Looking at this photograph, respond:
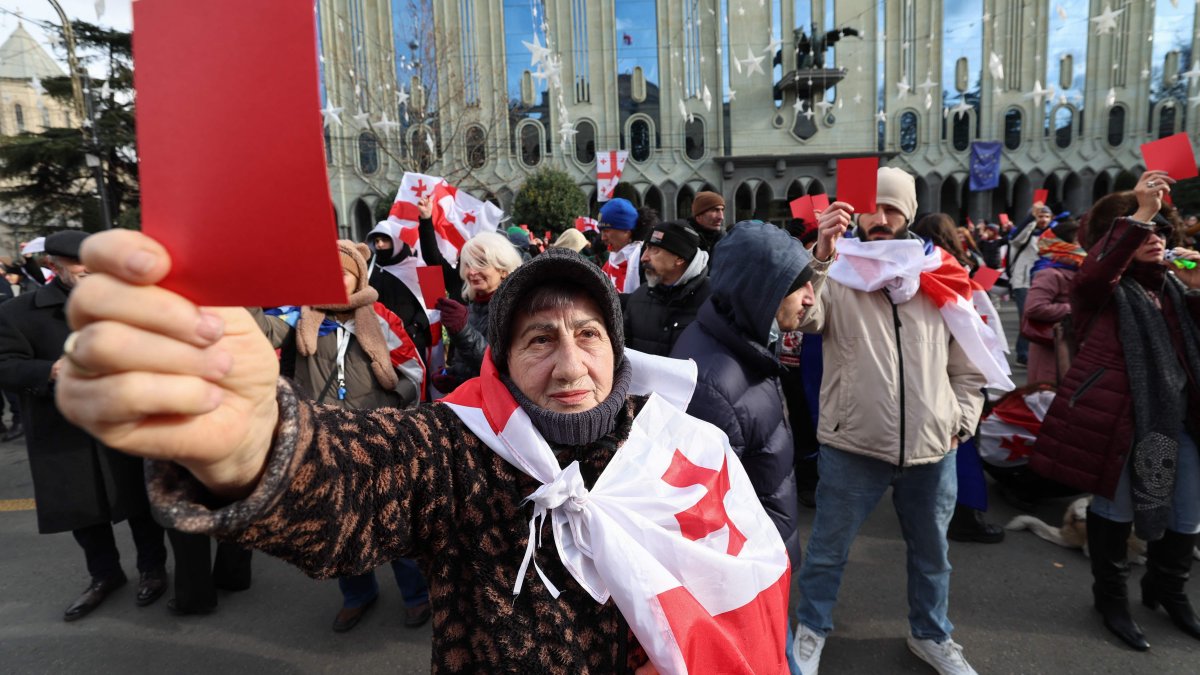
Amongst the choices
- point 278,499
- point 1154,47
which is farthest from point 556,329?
point 1154,47

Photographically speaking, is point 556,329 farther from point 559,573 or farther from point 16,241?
point 16,241

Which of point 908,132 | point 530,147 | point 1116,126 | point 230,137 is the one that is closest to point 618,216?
point 230,137

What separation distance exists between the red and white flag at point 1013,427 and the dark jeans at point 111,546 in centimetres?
533

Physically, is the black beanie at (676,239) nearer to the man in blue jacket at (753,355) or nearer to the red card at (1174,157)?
the man in blue jacket at (753,355)

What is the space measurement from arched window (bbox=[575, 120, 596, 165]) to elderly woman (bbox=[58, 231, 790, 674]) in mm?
28397

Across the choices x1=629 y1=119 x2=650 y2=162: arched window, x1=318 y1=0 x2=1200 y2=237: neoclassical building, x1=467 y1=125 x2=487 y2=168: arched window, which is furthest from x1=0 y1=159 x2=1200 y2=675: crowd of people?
x1=629 y1=119 x2=650 y2=162: arched window

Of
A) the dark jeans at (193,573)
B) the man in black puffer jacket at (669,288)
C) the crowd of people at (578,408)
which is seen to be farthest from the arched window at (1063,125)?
the dark jeans at (193,573)

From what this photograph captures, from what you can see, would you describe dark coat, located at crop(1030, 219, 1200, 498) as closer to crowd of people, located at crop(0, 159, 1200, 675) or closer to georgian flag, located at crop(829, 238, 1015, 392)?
crowd of people, located at crop(0, 159, 1200, 675)

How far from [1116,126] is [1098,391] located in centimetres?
3506

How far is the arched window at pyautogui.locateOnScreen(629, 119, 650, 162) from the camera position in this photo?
2869cm

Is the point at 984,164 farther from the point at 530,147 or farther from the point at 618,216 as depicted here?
the point at 618,216

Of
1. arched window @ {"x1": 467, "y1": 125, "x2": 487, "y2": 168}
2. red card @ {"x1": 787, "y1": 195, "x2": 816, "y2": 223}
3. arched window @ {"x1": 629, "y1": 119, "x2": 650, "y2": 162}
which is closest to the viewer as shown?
red card @ {"x1": 787, "y1": 195, "x2": 816, "y2": 223}

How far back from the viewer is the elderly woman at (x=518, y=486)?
83 centimetres

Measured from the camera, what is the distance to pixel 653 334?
146 inches
